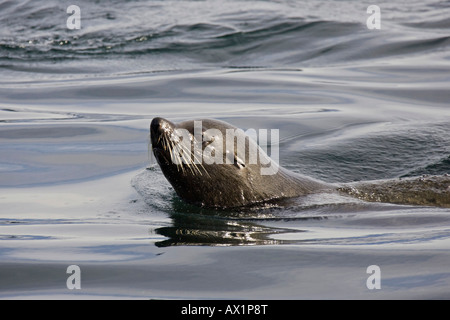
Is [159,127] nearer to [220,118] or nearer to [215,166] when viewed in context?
[215,166]

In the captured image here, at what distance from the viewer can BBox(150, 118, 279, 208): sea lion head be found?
5.81 metres

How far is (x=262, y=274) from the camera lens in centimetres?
434

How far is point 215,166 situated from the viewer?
599 centimetres

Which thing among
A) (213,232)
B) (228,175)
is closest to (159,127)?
(228,175)

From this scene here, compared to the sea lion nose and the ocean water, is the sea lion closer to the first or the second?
the sea lion nose

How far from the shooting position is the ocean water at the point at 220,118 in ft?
14.5

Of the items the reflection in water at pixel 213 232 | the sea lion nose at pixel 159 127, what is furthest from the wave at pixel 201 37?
the reflection in water at pixel 213 232

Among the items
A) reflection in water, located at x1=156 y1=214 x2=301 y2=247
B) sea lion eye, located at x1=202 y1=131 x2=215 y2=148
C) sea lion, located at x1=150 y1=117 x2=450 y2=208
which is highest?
sea lion eye, located at x1=202 y1=131 x2=215 y2=148

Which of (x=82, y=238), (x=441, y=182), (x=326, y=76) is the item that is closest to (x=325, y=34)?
(x=326, y=76)

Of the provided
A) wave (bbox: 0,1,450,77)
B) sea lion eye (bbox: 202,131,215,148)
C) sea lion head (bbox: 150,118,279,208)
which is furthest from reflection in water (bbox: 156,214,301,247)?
wave (bbox: 0,1,450,77)

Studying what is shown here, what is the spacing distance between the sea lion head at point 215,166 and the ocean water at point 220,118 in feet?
0.63

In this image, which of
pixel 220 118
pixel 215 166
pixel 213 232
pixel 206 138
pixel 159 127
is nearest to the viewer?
pixel 213 232

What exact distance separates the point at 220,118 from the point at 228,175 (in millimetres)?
3319

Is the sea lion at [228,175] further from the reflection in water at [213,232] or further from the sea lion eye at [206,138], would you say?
the reflection in water at [213,232]
